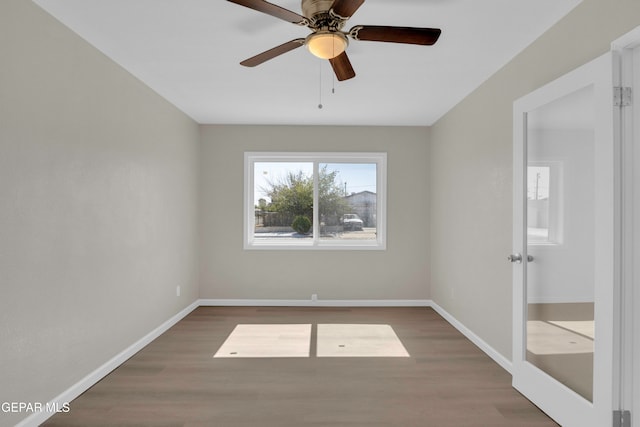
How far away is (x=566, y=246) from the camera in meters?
2.36

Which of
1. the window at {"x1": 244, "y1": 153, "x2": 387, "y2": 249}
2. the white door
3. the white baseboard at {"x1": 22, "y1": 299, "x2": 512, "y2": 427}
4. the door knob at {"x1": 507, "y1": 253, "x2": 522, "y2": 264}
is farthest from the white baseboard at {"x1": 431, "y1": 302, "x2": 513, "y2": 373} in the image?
the window at {"x1": 244, "y1": 153, "x2": 387, "y2": 249}

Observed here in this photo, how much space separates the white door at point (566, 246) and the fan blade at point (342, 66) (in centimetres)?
127

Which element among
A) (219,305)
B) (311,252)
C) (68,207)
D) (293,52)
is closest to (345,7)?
(293,52)

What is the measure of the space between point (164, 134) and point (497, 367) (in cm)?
394

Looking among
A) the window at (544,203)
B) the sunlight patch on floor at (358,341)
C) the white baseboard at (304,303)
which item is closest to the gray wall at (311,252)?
the white baseboard at (304,303)

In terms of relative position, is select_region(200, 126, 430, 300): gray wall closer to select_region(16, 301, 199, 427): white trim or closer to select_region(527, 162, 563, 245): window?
select_region(16, 301, 199, 427): white trim

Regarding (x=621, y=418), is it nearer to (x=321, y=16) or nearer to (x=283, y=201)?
(x=321, y=16)

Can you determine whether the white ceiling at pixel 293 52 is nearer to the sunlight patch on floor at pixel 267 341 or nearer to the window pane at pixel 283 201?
the window pane at pixel 283 201

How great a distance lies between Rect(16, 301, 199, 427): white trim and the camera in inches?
89.8

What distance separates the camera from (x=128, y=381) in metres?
2.94

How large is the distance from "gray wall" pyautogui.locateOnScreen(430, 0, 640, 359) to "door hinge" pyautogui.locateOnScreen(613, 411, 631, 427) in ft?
4.02

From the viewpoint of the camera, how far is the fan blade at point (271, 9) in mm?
1796

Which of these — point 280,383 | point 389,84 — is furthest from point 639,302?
point 389,84

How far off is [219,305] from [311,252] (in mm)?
1463
